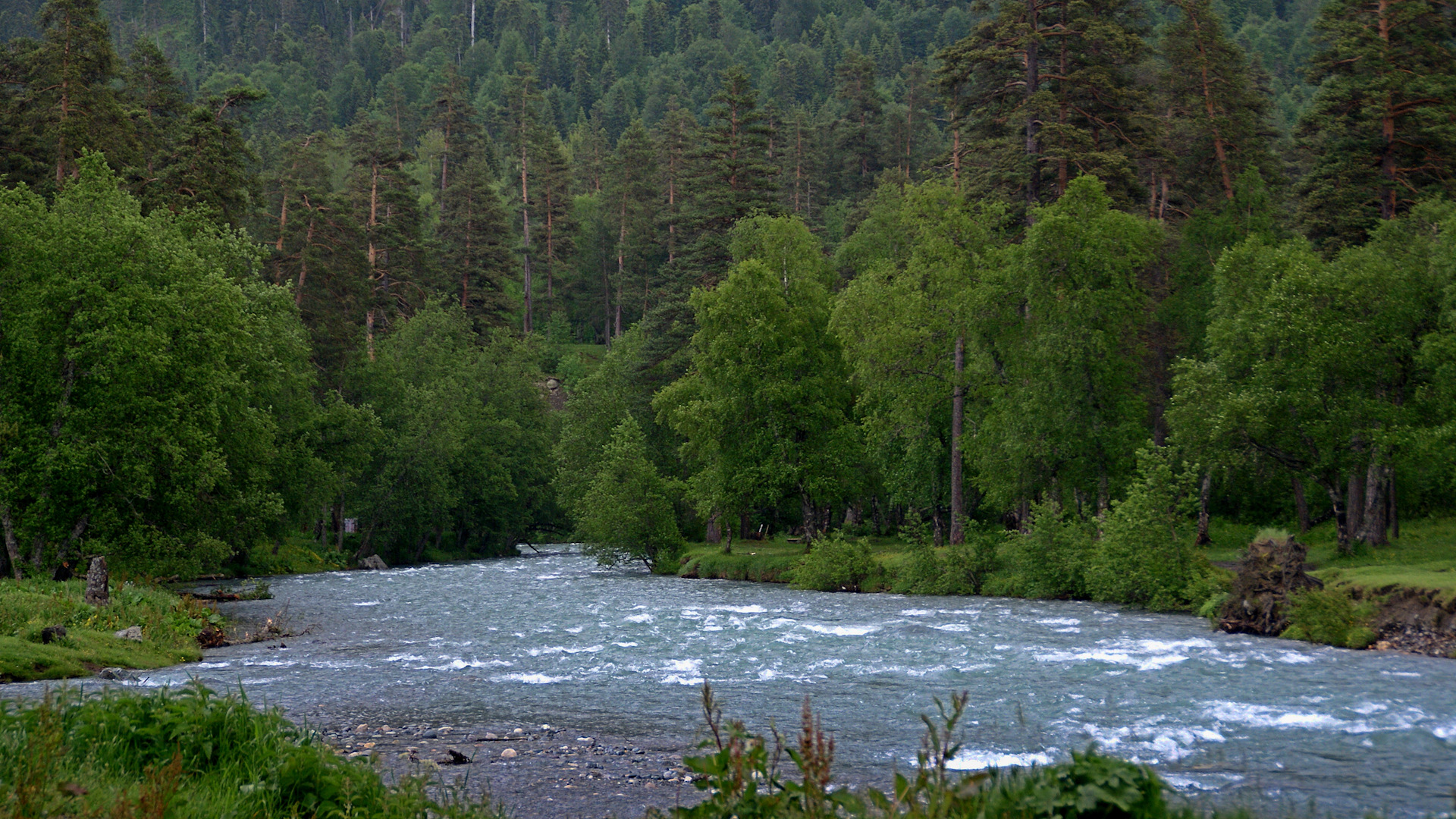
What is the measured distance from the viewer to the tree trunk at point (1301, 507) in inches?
1532

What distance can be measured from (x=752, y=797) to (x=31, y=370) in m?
31.4

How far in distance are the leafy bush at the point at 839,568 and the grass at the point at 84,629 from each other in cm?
2000

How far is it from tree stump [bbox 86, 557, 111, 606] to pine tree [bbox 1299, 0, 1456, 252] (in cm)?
4112

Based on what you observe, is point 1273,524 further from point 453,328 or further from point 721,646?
point 453,328

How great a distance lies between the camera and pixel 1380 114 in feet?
124

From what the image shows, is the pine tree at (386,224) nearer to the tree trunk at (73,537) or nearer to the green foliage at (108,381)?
the green foliage at (108,381)

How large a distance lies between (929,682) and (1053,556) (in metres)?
16.6

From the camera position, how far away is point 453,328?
238 ft

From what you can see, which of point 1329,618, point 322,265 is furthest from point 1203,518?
point 322,265

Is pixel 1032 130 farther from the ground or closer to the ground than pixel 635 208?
closer to the ground

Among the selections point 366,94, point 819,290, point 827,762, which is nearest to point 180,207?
point 819,290

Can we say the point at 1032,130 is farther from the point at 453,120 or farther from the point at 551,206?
the point at 453,120

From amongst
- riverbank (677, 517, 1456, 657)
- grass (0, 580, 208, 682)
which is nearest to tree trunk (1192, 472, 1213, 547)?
riverbank (677, 517, 1456, 657)

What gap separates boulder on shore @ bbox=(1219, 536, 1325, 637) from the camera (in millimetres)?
23875
